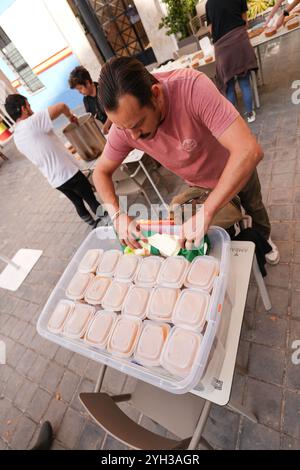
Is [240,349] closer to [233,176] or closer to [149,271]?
[149,271]

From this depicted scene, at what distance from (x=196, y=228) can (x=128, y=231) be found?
0.37 meters

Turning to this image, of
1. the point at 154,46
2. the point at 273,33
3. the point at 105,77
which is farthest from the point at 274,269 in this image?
the point at 154,46

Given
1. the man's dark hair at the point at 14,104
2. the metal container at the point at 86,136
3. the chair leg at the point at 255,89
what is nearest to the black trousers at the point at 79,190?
the metal container at the point at 86,136

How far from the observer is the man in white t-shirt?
2232 millimetres

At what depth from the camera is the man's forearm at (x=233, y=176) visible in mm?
943

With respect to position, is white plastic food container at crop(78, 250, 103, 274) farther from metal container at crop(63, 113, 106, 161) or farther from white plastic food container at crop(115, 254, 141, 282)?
metal container at crop(63, 113, 106, 161)

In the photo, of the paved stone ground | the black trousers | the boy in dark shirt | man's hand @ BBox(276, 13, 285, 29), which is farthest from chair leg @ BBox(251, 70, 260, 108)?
the black trousers

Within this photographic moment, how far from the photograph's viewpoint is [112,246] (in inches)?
59.5

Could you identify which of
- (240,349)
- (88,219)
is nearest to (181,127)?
(240,349)

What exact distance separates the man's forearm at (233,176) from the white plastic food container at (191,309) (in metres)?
0.33

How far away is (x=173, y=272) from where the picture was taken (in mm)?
1146

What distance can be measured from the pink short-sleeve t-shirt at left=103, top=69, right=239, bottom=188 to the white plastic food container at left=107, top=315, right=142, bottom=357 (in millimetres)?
808

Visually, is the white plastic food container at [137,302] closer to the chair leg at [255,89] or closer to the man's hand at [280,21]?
the chair leg at [255,89]
